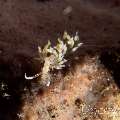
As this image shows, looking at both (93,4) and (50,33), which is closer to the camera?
(93,4)

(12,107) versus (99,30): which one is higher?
(99,30)

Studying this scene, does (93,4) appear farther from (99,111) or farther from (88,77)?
(99,111)

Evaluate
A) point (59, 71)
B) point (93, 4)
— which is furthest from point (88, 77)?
point (93, 4)

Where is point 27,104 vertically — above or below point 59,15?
below

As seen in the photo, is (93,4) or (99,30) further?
(99,30)

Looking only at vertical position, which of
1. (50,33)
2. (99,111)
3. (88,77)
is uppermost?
(50,33)

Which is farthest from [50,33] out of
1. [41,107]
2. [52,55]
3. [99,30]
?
[41,107]

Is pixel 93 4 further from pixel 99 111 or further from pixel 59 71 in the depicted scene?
pixel 99 111

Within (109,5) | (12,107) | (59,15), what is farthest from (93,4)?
(12,107)
